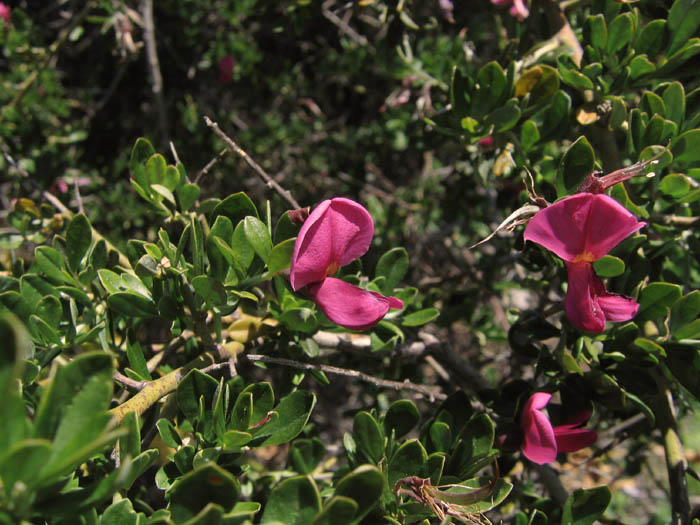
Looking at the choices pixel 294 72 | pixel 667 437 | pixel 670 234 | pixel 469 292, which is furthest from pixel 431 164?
pixel 667 437

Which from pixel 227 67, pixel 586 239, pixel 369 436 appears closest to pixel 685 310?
pixel 586 239

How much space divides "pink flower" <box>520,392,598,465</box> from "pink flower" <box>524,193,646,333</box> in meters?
0.17

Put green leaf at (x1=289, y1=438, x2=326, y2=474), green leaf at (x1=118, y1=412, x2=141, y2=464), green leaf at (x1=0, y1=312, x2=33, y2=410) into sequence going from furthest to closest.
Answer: green leaf at (x1=289, y1=438, x2=326, y2=474), green leaf at (x1=118, y1=412, x2=141, y2=464), green leaf at (x1=0, y1=312, x2=33, y2=410)

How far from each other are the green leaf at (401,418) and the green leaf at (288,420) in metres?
0.23

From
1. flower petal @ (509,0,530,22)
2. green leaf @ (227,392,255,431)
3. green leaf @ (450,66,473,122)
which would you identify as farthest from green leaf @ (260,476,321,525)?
flower petal @ (509,0,530,22)

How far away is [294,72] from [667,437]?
7.22ft

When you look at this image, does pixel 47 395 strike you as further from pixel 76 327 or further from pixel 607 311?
pixel 607 311

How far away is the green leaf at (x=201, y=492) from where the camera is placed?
53 cm

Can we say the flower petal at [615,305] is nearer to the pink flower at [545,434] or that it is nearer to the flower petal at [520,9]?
the pink flower at [545,434]

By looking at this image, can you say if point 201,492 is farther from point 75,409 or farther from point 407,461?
point 407,461

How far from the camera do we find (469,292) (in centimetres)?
178

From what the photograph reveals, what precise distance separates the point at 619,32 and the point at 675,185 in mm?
332

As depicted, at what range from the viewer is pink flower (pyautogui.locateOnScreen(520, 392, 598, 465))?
88 centimetres

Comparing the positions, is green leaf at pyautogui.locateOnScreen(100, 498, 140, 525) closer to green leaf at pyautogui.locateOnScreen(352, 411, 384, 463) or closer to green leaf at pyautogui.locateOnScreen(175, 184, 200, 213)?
green leaf at pyautogui.locateOnScreen(352, 411, 384, 463)
